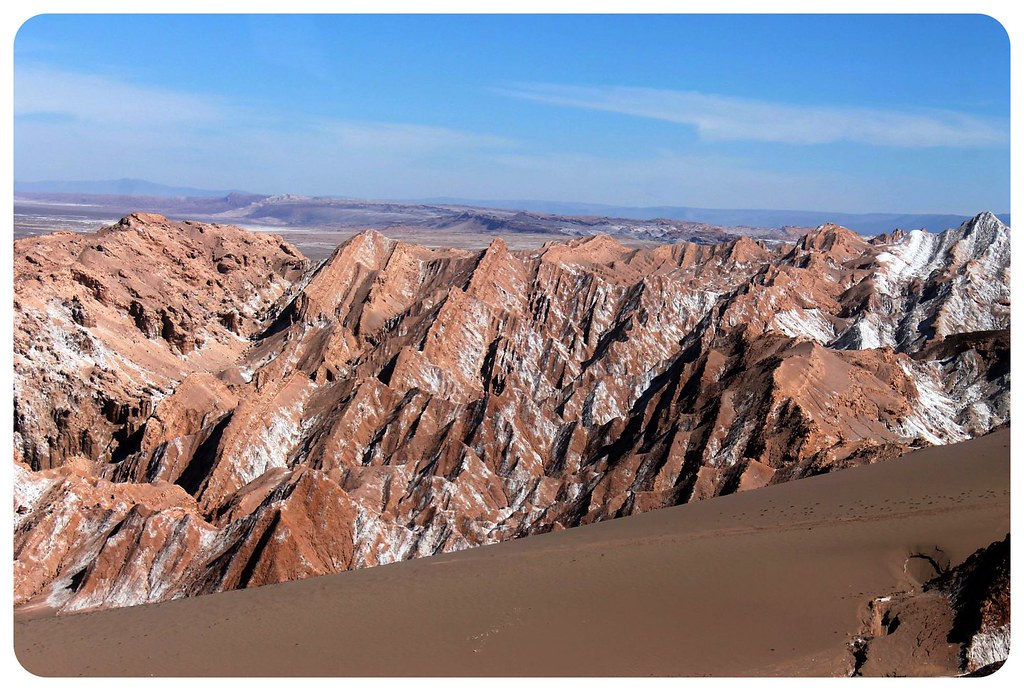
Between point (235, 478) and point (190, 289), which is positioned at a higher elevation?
point (190, 289)

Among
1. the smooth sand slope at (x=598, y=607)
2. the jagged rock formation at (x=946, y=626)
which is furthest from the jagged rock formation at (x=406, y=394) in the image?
the jagged rock formation at (x=946, y=626)

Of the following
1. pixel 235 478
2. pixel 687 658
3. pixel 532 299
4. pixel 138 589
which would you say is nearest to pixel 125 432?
pixel 235 478

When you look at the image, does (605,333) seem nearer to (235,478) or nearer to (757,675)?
(235,478)

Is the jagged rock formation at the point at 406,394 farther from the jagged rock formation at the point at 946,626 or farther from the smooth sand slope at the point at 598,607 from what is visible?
the jagged rock formation at the point at 946,626

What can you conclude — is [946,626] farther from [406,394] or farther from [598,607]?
[406,394]

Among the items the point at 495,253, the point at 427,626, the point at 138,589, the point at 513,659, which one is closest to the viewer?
the point at 513,659

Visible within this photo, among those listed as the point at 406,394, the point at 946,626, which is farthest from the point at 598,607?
the point at 406,394

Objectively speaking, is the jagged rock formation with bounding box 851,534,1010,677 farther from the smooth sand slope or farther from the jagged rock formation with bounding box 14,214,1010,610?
the jagged rock formation with bounding box 14,214,1010,610
